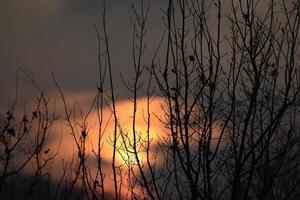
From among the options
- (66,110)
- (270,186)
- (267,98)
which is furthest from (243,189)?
(66,110)

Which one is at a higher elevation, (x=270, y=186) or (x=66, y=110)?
(x=66, y=110)

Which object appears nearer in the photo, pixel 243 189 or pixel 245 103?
pixel 243 189

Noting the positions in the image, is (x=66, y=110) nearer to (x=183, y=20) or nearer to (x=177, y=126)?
(x=177, y=126)

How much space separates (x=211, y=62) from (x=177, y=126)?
0.99m

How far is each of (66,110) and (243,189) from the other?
2895mm

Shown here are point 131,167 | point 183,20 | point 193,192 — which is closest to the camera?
point 193,192

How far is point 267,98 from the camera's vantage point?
24.1 ft

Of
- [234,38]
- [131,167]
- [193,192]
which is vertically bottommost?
[193,192]

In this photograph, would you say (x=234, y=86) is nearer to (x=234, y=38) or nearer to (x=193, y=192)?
(x=234, y=38)

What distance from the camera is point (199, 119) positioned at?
6.84m

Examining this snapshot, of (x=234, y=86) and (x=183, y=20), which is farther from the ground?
(x=183, y=20)

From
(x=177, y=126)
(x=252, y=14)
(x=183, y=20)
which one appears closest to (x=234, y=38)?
(x=252, y=14)

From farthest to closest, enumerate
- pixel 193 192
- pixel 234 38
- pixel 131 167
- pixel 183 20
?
pixel 131 167, pixel 234 38, pixel 183 20, pixel 193 192

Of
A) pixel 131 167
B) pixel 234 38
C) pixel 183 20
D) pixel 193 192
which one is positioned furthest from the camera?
pixel 131 167
